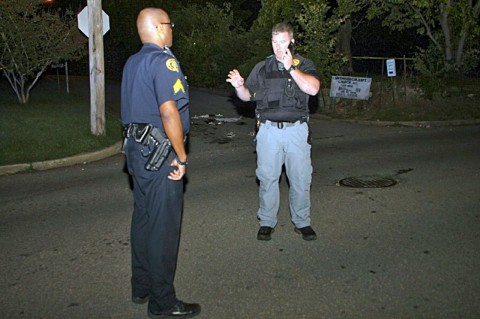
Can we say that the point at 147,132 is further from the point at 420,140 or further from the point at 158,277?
the point at 420,140

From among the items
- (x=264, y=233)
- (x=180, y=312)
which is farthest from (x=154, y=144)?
(x=264, y=233)

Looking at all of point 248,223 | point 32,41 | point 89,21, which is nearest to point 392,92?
point 89,21

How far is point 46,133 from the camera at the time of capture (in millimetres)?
10938

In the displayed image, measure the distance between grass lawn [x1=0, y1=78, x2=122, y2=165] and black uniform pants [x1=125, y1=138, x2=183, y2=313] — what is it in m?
6.05

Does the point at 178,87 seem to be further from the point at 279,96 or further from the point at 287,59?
the point at 279,96

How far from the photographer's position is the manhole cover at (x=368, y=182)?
7504mm

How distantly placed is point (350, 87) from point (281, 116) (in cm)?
1079

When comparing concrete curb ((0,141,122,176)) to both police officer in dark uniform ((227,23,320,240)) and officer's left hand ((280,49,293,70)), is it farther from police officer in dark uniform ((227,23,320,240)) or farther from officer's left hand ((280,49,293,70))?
officer's left hand ((280,49,293,70))

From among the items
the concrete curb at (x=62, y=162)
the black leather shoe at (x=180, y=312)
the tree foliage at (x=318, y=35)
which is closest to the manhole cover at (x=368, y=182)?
the black leather shoe at (x=180, y=312)

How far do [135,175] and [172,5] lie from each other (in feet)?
125

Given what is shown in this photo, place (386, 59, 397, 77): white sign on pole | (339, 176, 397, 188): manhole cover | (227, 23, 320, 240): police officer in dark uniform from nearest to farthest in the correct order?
(227, 23, 320, 240): police officer in dark uniform → (339, 176, 397, 188): manhole cover → (386, 59, 397, 77): white sign on pole

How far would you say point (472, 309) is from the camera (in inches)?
155

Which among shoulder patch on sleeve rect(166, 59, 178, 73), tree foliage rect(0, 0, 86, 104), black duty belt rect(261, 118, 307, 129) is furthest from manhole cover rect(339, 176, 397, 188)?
tree foliage rect(0, 0, 86, 104)

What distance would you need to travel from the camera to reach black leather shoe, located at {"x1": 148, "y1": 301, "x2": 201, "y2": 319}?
3865mm
